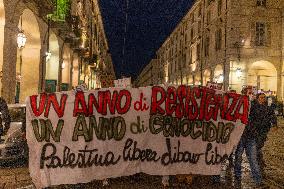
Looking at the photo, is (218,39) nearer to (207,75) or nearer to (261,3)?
(261,3)

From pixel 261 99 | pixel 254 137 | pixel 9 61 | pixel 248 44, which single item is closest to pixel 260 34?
pixel 248 44

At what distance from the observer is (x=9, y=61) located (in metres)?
17.7

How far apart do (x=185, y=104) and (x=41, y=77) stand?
16.5m

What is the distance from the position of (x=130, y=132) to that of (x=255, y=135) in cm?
258

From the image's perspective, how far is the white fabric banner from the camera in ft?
23.5

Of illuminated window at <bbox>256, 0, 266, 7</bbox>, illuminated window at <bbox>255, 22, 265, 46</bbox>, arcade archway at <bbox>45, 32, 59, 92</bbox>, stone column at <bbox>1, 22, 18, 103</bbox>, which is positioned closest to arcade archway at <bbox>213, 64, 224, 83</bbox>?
illuminated window at <bbox>255, 22, 265, 46</bbox>

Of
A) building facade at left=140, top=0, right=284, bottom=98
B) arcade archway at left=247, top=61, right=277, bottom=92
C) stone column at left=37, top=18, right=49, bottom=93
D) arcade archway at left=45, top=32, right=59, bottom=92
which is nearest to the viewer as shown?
stone column at left=37, top=18, right=49, bottom=93

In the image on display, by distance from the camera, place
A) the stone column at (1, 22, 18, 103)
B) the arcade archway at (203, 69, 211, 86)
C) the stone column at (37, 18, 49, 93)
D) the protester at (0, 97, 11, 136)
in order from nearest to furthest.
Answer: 1. the protester at (0, 97, 11, 136)
2. the stone column at (1, 22, 18, 103)
3. the stone column at (37, 18, 49, 93)
4. the arcade archway at (203, 69, 211, 86)

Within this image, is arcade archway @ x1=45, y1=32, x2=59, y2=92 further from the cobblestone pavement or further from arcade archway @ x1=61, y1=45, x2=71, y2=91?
the cobblestone pavement

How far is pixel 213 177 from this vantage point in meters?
8.50

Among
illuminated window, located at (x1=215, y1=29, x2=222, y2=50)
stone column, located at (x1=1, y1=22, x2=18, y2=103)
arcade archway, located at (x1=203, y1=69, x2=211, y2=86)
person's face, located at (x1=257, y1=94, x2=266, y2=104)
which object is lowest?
person's face, located at (x1=257, y1=94, x2=266, y2=104)

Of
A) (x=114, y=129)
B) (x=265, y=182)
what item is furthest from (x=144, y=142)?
(x=265, y=182)

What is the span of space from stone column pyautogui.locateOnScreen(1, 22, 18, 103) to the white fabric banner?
10800mm

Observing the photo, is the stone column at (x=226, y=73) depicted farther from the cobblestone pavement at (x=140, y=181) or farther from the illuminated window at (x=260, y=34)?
the cobblestone pavement at (x=140, y=181)
